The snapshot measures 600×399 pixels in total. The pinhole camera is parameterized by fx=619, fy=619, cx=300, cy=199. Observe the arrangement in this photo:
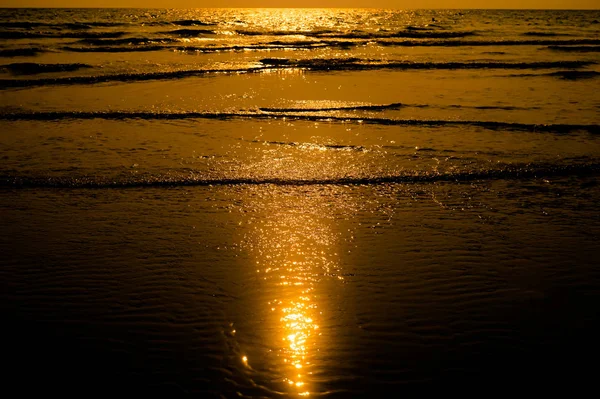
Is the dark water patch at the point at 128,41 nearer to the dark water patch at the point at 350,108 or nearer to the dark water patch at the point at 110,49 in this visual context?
the dark water patch at the point at 110,49

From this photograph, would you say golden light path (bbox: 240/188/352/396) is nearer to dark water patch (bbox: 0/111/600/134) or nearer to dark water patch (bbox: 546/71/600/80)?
dark water patch (bbox: 0/111/600/134)

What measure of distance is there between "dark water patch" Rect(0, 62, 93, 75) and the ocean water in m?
7.24

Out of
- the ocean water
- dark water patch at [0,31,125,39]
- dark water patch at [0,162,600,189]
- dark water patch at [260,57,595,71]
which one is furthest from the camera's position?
dark water patch at [0,31,125,39]

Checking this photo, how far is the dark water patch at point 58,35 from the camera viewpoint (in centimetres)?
3756

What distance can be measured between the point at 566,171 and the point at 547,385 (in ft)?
18.3

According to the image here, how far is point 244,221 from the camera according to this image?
665 centimetres

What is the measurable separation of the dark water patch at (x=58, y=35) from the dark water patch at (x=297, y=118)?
27.2 metres

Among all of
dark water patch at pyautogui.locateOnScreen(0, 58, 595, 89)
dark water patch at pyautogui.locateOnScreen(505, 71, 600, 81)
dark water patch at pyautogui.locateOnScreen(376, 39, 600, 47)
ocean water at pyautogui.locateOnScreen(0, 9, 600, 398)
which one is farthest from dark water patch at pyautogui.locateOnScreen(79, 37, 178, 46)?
dark water patch at pyautogui.locateOnScreen(505, 71, 600, 81)

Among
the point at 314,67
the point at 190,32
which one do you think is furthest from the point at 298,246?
the point at 190,32

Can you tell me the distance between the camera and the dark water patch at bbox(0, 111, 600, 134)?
11508mm

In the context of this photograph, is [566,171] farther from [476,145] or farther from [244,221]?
[244,221]

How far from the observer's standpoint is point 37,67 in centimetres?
2175

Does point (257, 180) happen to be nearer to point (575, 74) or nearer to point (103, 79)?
point (103, 79)

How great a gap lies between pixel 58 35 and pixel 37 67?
19.4 meters
